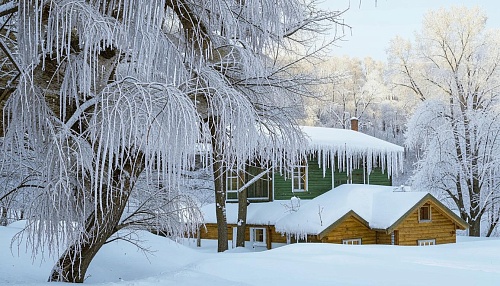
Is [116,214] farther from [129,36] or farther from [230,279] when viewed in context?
[129,36]

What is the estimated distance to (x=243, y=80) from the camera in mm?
8211

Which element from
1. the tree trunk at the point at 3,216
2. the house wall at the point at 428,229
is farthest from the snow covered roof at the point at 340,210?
the tree trunk at the point at 3,216

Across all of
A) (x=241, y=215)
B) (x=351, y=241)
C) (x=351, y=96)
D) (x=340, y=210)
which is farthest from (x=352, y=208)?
(x=351, y=96)

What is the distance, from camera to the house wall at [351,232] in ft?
62.3

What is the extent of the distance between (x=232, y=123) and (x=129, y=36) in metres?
1.18

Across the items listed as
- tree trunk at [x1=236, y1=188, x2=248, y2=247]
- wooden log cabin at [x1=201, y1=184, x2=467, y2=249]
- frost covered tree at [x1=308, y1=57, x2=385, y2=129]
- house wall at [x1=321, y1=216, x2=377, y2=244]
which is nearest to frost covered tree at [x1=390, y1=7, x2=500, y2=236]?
wooden log cabin at [x1=201, y1=184, x2=467, y2=249]

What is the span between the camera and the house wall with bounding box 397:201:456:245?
65.5 ft

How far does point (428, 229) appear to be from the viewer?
68.1 ft

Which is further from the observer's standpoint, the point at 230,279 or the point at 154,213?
the point at 154,213

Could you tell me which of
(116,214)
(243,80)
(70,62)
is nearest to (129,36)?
(70,62)

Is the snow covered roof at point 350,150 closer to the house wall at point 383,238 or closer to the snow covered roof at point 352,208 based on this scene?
the snow covered roof at point 352,208

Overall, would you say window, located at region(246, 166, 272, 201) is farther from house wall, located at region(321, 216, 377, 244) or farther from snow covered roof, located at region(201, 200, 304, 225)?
house wall, located at region(321, 216, 377, 244)

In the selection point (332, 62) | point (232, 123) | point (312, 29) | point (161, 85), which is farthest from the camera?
point (332, 62)

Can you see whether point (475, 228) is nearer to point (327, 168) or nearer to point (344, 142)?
point (327, 168)
